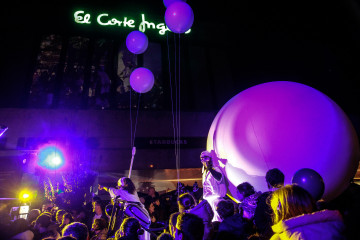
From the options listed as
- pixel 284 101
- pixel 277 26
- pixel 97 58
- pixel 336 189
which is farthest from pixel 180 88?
pixel 336 189

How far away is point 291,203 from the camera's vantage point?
144 cm

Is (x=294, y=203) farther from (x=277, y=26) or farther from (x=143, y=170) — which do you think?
(x=277, y=26)

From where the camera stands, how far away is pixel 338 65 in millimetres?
10727

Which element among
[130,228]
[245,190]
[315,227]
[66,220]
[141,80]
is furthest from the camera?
[141,80]

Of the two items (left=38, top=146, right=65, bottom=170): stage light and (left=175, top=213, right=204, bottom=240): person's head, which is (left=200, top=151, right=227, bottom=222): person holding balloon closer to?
(left=175, top=213, right=204, bottom=240): person's head

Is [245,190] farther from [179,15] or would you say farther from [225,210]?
[179,15]

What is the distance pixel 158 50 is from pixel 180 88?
6.27 feet

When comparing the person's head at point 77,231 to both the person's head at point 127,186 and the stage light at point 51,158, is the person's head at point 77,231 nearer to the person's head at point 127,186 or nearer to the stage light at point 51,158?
the person's head at point 127,186

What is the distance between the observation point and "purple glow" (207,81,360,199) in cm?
325

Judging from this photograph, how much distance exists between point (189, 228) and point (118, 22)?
9748 mm

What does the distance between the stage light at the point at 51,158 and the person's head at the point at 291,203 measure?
23.2ft

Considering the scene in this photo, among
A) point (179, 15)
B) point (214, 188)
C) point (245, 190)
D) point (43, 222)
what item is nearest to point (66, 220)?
point (43, 222)

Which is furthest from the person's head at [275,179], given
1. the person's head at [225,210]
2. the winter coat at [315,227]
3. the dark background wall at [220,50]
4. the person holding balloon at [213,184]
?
the dark background wall at [220,50]

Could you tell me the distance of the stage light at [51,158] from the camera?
6.90 m
